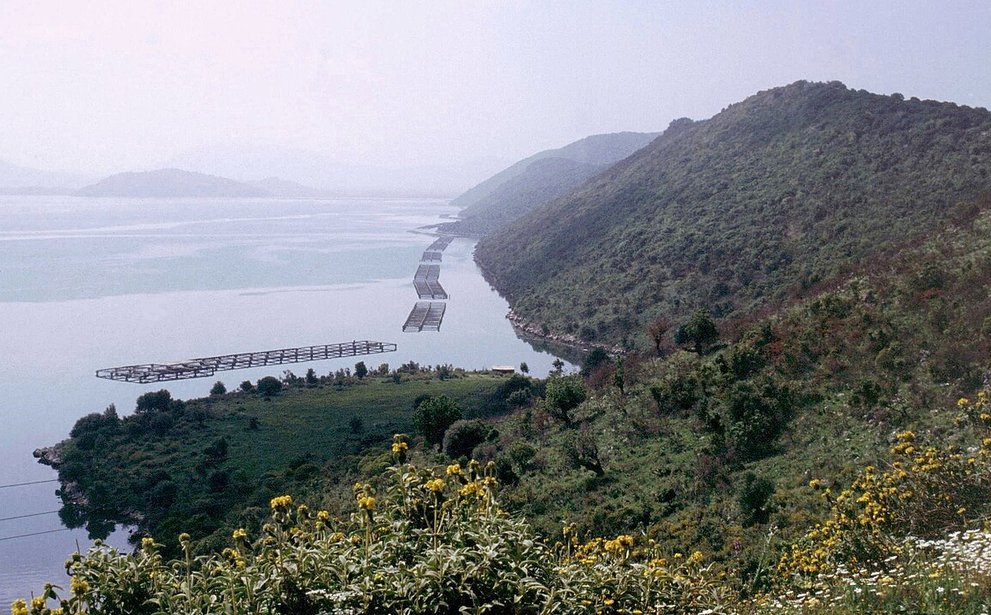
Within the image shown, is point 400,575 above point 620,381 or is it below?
above

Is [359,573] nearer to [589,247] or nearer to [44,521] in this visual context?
[44,521]

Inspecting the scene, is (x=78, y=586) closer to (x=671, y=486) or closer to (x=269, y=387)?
(x=671, y=486)

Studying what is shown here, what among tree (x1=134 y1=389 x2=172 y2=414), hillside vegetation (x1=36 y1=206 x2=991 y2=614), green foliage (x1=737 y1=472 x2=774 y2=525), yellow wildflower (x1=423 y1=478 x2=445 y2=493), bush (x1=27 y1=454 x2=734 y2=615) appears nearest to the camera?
bush (x1=27 y1=454 x2=734 y2=615)

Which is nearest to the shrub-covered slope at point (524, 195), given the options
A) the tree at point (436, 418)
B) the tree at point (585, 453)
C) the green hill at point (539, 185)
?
the green hill at point (539, 185)

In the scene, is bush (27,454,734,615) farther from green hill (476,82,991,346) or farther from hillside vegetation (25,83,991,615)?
green hill (476,82,991,346)

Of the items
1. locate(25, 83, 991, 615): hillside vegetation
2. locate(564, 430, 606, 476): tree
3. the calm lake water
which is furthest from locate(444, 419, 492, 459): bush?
the calm lake water

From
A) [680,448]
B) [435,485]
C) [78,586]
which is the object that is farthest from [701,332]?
[78,586]

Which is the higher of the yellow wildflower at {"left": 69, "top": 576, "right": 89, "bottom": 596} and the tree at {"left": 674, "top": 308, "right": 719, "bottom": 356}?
the yellow wildflower at {"left": 69, "top": 576, "right": 89, "bottom": 596}
